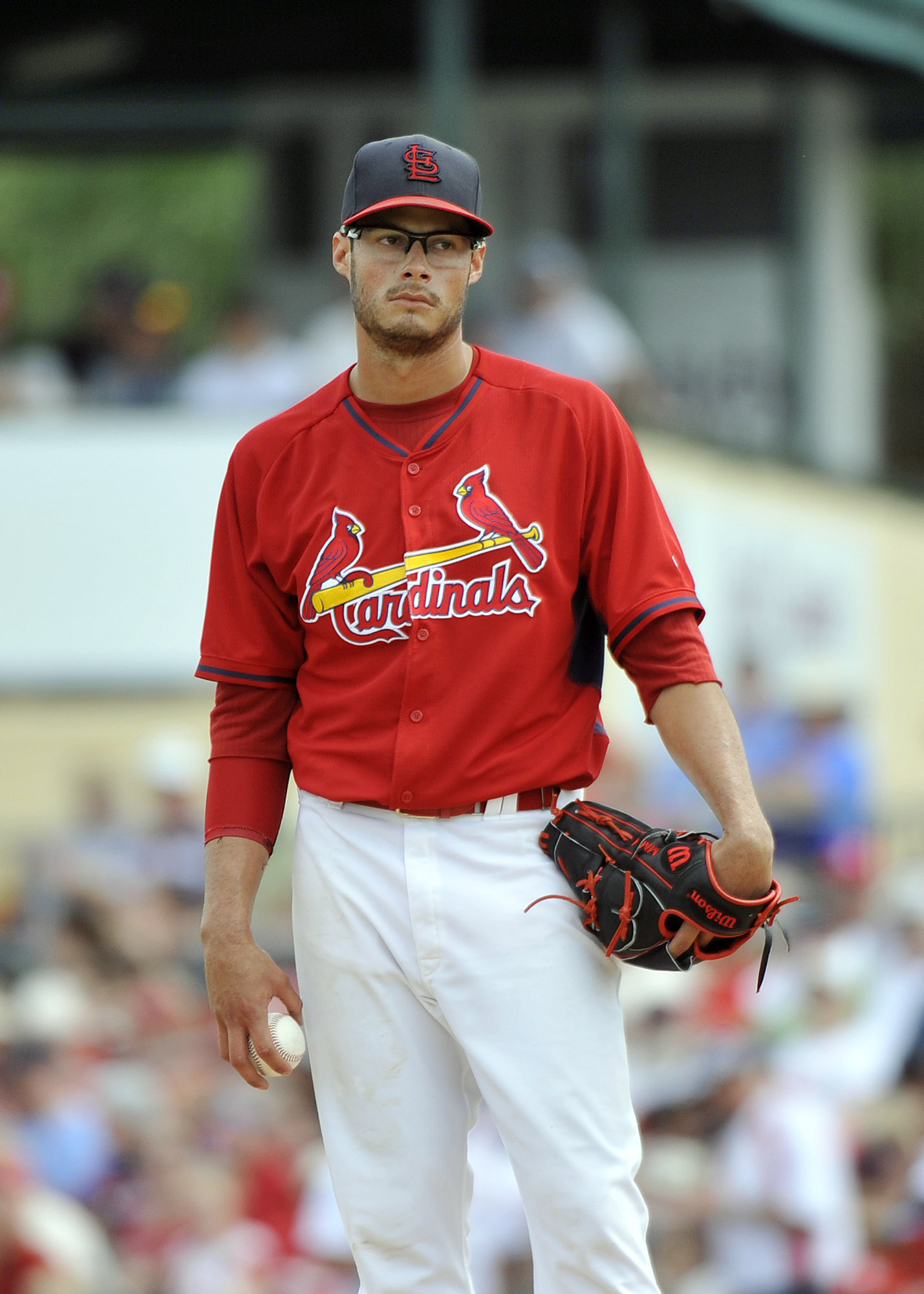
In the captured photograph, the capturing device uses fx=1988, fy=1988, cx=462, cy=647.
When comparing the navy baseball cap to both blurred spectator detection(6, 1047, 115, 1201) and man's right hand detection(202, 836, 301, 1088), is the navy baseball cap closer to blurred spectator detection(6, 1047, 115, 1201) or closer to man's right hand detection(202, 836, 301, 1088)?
man's right hand detection(202, 836, 301, 1088)

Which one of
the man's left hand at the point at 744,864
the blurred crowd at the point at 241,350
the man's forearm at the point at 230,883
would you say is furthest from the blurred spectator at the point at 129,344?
the man's left hand at the point at 744,864

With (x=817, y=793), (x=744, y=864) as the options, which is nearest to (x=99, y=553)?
(x=817, y=793)

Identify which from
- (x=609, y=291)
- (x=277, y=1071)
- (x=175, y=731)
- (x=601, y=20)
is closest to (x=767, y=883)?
(x=277, y=1071)

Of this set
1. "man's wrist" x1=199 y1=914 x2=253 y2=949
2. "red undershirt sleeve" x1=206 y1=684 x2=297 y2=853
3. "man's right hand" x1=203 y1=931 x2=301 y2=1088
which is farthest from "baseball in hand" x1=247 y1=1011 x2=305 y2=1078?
"red undershirt sleeve" x1=206 y1=684 x2=297 y2=853

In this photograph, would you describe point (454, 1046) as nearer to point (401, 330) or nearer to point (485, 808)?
point (485, 808)

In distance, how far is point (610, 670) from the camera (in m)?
11.0

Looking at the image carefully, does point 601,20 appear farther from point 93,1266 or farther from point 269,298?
point 93,1266

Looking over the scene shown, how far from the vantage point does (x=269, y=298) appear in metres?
14.2

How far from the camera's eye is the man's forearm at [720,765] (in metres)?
2.82

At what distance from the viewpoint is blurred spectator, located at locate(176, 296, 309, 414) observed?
433 inches

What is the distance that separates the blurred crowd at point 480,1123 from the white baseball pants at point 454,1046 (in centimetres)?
306

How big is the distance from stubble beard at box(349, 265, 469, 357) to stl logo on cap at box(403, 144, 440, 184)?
0.18 meters

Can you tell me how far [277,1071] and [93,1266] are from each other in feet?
13.1

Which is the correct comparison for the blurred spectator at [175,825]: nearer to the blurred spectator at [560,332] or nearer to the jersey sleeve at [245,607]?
the blurred spectator at [560,332]
